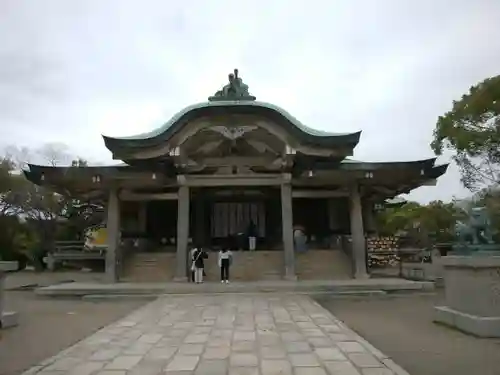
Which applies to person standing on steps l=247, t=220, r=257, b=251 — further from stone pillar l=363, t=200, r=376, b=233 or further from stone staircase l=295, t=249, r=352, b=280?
stone pillar l=363, t=200, r=376, b=233

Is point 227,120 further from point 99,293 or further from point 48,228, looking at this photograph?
point 48,228

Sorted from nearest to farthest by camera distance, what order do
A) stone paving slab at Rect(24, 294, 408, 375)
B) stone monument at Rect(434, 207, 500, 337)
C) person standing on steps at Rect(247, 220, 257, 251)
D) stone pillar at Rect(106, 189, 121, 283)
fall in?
stone paving slab at Rect(24, 294, 408, 375), stone monument at Rect(434, 207, 500, 337), stone pillar at Rect(106, 189, 121, 283), person standing on steps at Rect(247, 220, 257, 251)

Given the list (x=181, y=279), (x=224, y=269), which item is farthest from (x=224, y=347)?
(x=181, y=279)

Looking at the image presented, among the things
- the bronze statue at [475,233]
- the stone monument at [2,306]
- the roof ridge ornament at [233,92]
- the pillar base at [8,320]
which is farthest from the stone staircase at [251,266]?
the bronze statue at [475,233]

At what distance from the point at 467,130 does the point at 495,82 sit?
6.33 feet

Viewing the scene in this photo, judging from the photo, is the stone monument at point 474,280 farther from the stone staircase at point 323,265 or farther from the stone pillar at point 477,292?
the stone staircase at point 323,265

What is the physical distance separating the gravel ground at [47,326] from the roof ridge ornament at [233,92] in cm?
968

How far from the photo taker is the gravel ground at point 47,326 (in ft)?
20.3

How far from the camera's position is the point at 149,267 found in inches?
680

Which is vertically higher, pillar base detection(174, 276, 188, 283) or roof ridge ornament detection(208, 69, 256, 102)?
roof ridge ornament detection(208, 69, 256, 102)

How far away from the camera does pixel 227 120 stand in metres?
16.3

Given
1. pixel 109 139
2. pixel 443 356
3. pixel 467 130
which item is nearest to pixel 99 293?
pixel 109 139

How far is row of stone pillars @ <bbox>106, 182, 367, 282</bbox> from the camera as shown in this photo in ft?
52.1

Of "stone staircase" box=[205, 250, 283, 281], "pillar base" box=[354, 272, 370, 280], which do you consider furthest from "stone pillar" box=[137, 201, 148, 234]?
"pillar base" box=[354, 272, 370, 280]
